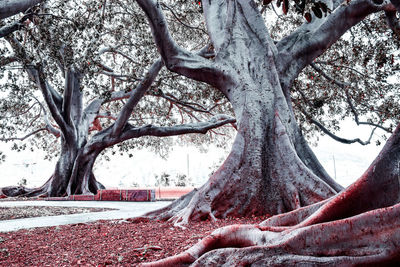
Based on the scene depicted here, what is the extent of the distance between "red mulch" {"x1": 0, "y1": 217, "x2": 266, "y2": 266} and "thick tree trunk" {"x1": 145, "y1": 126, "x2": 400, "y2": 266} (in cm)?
66

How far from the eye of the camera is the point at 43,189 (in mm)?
13602

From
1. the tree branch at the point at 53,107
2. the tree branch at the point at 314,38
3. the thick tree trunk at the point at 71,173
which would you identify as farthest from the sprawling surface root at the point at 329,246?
the thick tree trunk at the point at 71,173

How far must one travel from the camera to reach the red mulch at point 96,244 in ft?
8.62

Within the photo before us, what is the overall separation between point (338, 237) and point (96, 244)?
8.22 ft

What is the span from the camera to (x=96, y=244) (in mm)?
3270

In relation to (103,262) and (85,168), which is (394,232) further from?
(85,168)

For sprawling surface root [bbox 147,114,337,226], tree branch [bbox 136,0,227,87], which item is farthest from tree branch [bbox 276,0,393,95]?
→ sprawling surface root [bbox 147,114,337,226]

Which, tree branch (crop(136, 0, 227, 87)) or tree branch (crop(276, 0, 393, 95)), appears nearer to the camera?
tree branch (crop(136, 0, 227, 87))

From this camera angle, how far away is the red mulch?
8.62ft

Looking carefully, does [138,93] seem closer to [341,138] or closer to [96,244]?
[341,138]

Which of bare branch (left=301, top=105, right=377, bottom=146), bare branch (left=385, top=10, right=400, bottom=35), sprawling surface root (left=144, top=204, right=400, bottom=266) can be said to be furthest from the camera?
bare branch (left=301, top=105, right=377, bottom=146)

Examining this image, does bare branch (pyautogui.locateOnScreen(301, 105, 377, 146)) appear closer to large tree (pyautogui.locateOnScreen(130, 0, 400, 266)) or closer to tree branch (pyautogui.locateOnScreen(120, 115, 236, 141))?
large tree (pyautogui.locateOnScreen(130, 0, 400, 266))

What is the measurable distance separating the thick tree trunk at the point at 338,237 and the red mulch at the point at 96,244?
66 centimetres

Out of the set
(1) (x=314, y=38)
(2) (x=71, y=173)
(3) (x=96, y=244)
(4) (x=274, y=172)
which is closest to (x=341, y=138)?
(1) (x=314, y=38)
